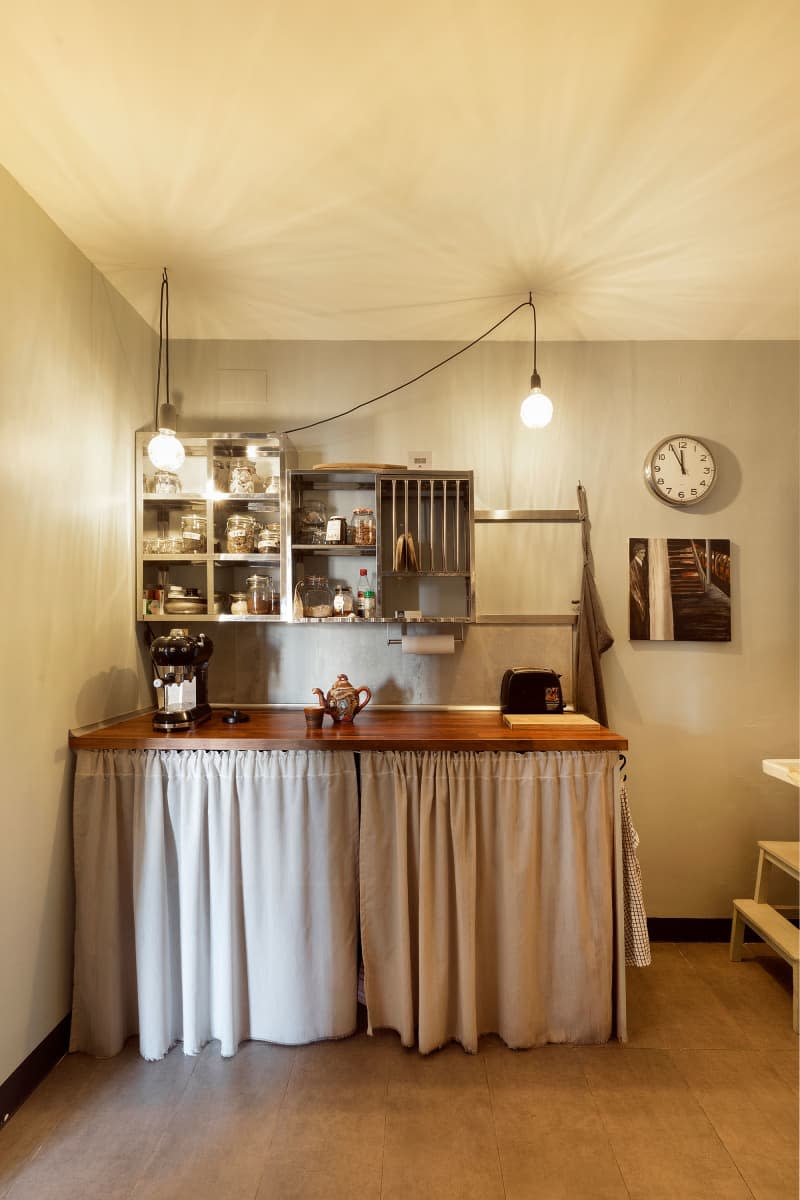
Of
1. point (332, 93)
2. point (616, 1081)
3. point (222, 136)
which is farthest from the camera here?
point (616, 1081)

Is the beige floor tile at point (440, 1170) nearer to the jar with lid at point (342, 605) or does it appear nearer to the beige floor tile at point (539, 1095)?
the beige floor tile at point (539, 1095)

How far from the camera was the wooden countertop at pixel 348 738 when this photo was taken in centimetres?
203

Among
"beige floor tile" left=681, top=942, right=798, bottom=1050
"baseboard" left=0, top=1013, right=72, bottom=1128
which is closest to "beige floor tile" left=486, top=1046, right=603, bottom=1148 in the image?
"beige floor tile" left=681, top=942, right=798, bottom=1050

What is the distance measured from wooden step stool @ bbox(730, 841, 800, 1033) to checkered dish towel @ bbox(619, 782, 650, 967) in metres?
0.60

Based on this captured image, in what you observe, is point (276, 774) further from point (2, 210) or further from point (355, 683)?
point (2, 210)

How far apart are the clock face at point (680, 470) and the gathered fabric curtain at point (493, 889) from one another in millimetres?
1416

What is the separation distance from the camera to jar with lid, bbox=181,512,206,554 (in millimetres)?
2588

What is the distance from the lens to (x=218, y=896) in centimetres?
201

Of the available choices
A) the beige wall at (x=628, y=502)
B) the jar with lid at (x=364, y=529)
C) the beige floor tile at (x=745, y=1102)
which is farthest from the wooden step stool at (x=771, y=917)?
the jar with lid at (x=364, y=529)

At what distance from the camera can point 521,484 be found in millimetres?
2852

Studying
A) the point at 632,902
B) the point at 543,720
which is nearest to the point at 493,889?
the point at 632,902

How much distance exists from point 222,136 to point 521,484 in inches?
70.1

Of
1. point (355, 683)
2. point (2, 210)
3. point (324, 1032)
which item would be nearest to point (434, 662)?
point (355, 683)

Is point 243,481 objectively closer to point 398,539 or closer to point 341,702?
point 398,539
